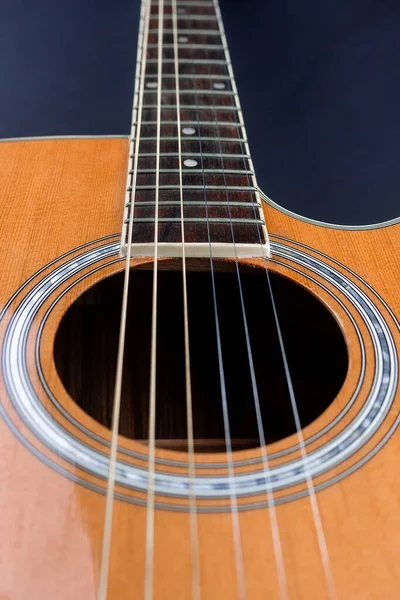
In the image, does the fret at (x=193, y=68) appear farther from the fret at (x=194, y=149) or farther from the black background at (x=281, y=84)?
the fret at (x=194, y=149)

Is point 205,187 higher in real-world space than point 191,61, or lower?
lower

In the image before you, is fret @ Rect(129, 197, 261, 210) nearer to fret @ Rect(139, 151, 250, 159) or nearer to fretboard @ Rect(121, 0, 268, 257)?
fretboard @ Rect(121, 0, 268, 257)

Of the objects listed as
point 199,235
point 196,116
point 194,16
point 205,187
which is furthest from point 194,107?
point 194,16

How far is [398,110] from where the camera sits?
134 centimetres

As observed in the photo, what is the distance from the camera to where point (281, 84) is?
4.81ft

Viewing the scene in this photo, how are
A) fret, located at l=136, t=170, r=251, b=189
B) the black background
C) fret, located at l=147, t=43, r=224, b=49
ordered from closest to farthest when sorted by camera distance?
fret, located at l=136, t=170, r=251, b=189
the black background
fret, located at l=147, t=43, r=224, b=49

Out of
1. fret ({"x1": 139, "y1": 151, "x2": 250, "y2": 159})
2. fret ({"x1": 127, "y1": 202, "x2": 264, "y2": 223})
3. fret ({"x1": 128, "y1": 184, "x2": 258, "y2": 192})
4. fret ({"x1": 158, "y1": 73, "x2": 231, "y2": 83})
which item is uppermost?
fret ({"x1": 158, "y1": 73, "x2": 231, "y2": 83})

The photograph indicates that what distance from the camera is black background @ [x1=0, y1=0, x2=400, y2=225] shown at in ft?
3.77

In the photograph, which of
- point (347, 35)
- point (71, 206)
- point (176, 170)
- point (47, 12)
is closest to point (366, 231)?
point (176, 170)

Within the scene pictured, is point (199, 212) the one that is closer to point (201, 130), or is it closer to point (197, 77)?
point (201, 130)

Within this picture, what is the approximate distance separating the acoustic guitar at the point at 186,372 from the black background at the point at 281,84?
164mm

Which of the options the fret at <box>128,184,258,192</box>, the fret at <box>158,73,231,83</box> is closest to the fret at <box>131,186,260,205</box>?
the fret at <box>128,184,258,192</box>

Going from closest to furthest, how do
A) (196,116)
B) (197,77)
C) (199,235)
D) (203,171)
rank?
(199,235) → (203,171) → (196,116) → (197,77)

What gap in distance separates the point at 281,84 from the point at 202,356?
0.82 meters
